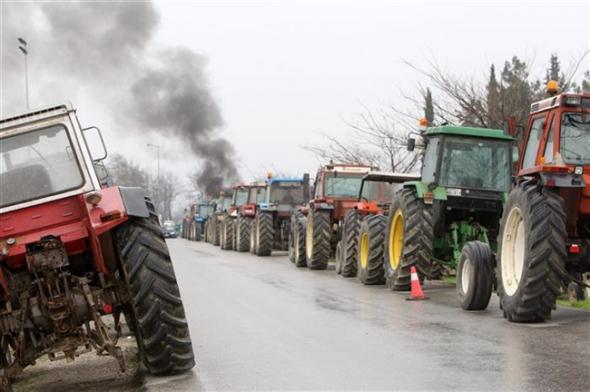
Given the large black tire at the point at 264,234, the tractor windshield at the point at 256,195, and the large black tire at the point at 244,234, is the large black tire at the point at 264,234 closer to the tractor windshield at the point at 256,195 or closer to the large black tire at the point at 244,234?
the large black tire at the point at 244,234

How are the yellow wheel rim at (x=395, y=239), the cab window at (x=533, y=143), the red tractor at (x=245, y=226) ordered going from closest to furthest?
the cab window at (x=533, y=143) → the yellow wheel rim at (x=395, y=239) → the red tractor at (x=245, y=226)

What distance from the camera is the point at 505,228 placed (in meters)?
10.2

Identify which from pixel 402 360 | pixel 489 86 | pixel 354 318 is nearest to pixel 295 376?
pixel 402 360

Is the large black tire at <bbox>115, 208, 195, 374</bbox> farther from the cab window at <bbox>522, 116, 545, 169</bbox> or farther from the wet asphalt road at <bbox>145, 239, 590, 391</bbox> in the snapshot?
the cab window at <bbox>522, 116, 545, 169</bbox>

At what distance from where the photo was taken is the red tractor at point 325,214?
1981 cm

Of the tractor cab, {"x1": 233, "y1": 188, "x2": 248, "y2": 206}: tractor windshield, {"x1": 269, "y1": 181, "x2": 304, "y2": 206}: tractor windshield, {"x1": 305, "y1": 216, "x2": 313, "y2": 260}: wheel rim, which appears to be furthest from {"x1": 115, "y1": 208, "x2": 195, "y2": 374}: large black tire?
{"x1": 233, "y1": 188, "x2": 248, "y2": 206}: tractor windshield

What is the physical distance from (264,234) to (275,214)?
54.0 inches

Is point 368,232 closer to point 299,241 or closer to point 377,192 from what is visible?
point 377,192

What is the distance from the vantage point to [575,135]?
31.9 feet

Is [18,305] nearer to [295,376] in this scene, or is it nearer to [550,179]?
[295,376]

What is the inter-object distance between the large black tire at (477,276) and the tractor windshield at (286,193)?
16.7 m

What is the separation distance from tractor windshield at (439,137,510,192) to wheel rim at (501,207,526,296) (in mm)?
3641

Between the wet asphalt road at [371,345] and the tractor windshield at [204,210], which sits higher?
the wet asphalt road at [371,345]

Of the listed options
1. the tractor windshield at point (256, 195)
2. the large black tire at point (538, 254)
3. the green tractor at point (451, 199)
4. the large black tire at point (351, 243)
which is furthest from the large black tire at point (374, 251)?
the tractor windshield at point (256, 195)
